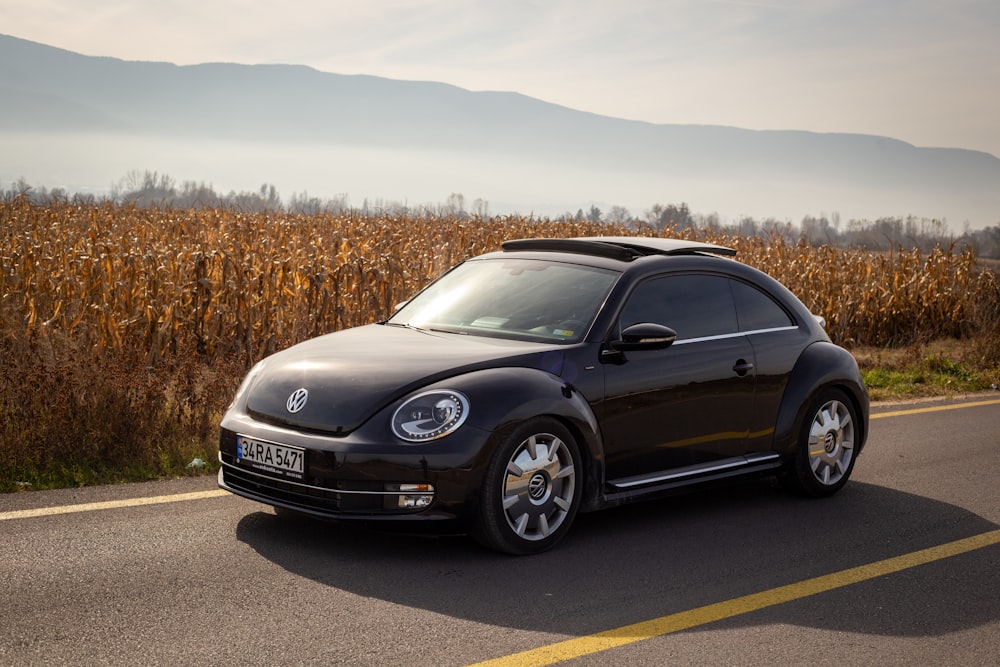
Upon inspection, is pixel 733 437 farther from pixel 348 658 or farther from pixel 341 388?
pixel 348 658

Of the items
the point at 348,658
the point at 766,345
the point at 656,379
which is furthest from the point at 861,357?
the point at 348,658

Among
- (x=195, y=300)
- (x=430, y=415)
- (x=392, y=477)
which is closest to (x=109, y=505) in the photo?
(x=392, y=477)

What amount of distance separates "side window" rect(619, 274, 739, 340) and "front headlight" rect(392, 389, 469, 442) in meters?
1.37

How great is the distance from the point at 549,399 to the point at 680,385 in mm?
1149

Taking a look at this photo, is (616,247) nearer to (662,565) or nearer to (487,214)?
(662,565)

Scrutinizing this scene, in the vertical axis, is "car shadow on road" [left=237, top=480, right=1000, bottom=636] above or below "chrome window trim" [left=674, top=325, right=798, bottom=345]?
below

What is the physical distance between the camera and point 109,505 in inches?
275

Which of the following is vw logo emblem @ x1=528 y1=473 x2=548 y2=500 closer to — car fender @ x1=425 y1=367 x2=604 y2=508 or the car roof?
car fender @ x1=425 y1=367 x2=604 y2=508

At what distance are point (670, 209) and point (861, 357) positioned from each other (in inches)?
469

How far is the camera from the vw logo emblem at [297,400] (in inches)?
239

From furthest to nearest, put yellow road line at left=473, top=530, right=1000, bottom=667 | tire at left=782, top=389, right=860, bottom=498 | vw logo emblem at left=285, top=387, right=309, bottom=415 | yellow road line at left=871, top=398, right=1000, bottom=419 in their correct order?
yellow road line at left=871, top=398, right=1000, bottom=419 < tire at left=782, top=389, right=860, bottom=498 < vw logo emblem at left=285, top=387, right=309, bottom=415 < yellow road line at left=473, top=530, right=1000, bottom=667

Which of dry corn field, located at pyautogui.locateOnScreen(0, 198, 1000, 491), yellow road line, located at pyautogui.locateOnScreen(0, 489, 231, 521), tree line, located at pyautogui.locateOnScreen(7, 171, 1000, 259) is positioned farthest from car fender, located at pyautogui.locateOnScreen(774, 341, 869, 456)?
tree line, located at pyautogui.locateOnScreen(7, 171, 1000, 259)

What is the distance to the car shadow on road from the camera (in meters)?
5.33

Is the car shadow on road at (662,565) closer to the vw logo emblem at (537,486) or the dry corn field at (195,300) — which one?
the vw logo emblem at (537,486)
